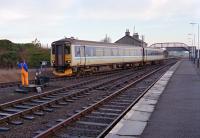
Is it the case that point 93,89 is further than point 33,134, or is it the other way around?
point 93,89

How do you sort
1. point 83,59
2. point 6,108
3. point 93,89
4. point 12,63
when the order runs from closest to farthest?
point 6,108
point 93,89
point 83,59
point 12,63

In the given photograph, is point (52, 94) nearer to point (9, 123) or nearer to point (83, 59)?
point (9, 123)

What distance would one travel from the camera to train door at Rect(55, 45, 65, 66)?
101 feet

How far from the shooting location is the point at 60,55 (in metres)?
31.1

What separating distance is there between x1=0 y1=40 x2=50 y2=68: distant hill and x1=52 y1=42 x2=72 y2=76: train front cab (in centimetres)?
860

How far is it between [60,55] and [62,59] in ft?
1.88

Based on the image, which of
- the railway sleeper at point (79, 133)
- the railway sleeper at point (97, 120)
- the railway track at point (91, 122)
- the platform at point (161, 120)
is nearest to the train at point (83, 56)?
the platform at point (161, 120)

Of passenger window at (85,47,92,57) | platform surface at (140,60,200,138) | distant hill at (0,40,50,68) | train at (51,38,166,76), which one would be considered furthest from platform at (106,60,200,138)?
distant hill at (0,40,50,68)

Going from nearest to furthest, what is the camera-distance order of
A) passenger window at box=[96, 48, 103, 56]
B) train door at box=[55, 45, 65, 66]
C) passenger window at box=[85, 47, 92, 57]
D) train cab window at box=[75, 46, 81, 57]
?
train door at box=[55, 45, 65, 66] < train cab window at box=[75, 46, 81, 57] < passenger window at box=[85, 47, 92, 57] < passenger window at box=[96, 48, 103, 56]

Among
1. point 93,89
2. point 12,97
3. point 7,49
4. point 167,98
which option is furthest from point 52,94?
point 7,49

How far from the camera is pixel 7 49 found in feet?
139

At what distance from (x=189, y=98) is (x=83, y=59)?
16269 mm

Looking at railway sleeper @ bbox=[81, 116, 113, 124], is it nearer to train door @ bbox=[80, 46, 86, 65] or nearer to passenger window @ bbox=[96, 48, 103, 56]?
train door @ bbox=[80, 46, 86, 65]

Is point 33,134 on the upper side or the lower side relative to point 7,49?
lower
